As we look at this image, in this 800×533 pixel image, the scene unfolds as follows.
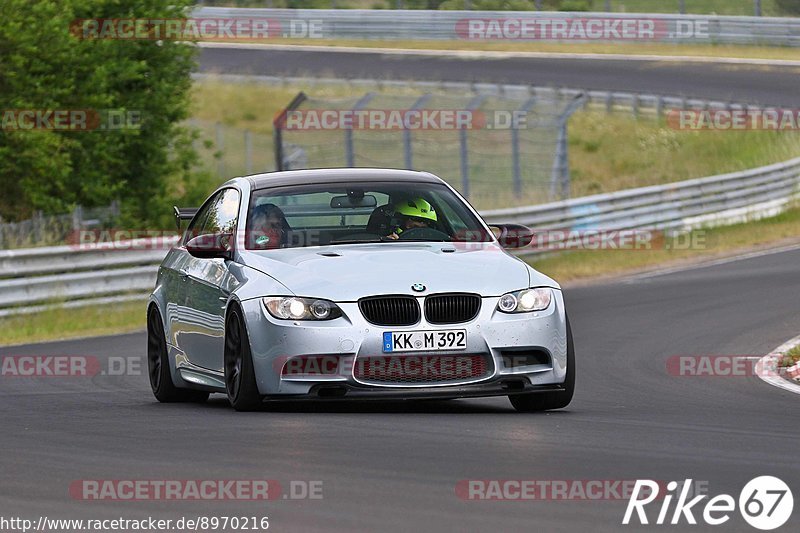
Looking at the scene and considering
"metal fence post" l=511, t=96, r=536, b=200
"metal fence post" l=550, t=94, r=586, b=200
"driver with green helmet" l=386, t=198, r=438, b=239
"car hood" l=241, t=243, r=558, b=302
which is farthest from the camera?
"metal fence post" l=550, t=94, r=586, b=200

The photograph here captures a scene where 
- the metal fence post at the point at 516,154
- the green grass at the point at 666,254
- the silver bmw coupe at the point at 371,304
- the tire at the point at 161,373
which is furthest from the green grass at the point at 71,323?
the metal fence post at the point at 516,154

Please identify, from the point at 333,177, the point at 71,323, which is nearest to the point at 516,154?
the point at 71,323

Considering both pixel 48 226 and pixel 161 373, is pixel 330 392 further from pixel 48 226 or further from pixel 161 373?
pixel 48 226

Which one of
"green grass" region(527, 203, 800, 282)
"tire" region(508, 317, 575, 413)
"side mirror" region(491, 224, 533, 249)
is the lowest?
"green grass" region(527, 203, 800, 282)

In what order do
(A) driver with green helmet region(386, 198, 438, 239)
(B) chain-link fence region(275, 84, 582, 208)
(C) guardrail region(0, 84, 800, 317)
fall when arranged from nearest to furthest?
(A) driver with green helmet region(386, 198, 438, 239)
(C) guardrail region(0, 84, 800, 317)
(B) chain-link fence region(275, 84, 582, 208)

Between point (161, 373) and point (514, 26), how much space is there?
135 ft

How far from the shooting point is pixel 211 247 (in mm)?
10609

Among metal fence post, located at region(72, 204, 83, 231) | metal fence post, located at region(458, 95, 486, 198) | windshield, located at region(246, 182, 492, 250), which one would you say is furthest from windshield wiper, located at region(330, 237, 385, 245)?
metal fence post, located at region(72, 204, 83, 231)

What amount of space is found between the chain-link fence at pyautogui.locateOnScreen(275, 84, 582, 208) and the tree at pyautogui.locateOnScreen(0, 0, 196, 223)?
2378 millimetres

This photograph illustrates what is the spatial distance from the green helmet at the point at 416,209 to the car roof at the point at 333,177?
0.79ft

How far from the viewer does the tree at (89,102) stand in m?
26.9

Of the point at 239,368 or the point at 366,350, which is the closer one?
the point at 366,350

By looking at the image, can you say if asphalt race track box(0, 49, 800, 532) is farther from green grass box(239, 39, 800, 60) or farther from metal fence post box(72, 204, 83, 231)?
green grass box(239, 39, 800, 60)

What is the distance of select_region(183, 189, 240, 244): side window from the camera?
11.1 metres
